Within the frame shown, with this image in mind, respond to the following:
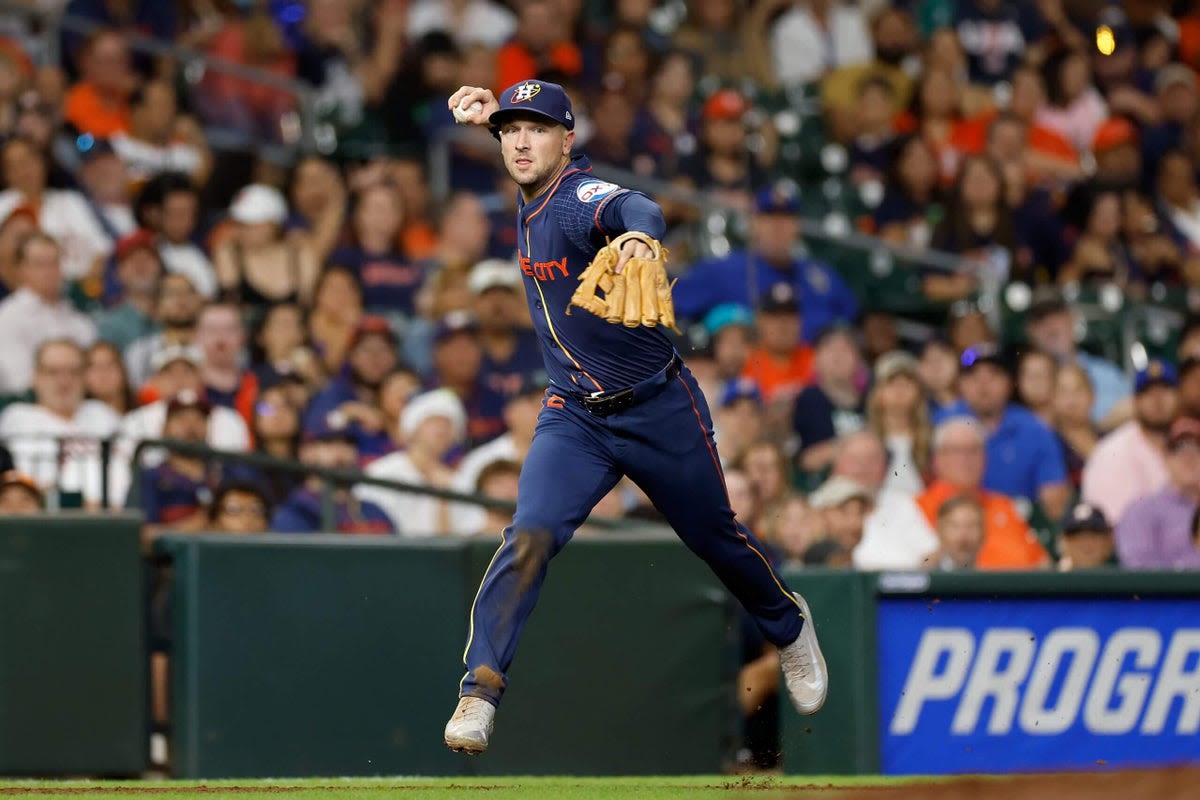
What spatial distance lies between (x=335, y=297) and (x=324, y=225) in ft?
3.01

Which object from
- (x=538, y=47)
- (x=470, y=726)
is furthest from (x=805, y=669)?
(x=538, y=47)

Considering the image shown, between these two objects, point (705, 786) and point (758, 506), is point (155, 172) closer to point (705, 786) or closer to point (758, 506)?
point (758, 506)

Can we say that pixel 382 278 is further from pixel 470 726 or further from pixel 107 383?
pixel 470 726

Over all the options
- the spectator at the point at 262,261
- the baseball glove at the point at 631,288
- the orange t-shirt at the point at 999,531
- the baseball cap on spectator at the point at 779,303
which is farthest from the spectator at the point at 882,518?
the baseball glove at the point at 631,288

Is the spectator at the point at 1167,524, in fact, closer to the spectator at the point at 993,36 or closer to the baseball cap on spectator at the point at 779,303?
the baseball cap on spectator at the point at 779,303

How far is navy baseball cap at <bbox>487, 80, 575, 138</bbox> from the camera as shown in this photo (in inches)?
250

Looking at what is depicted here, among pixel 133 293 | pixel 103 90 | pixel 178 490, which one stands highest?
pixel 103 90

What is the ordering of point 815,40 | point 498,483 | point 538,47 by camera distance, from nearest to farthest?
point 498,483 < point 538,47 < point 815,40

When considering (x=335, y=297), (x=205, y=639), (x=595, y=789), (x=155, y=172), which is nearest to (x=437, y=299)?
(x=335, y=297)

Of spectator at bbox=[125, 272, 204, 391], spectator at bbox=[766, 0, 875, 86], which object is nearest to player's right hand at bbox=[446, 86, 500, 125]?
spectator at bbox=[125, 272, 204, 391]

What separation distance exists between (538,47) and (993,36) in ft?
12.8

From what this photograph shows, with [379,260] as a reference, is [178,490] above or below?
below

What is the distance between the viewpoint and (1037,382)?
11.4 meters

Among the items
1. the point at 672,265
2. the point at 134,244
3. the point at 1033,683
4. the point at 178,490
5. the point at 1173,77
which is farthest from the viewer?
the point at 1173,77
